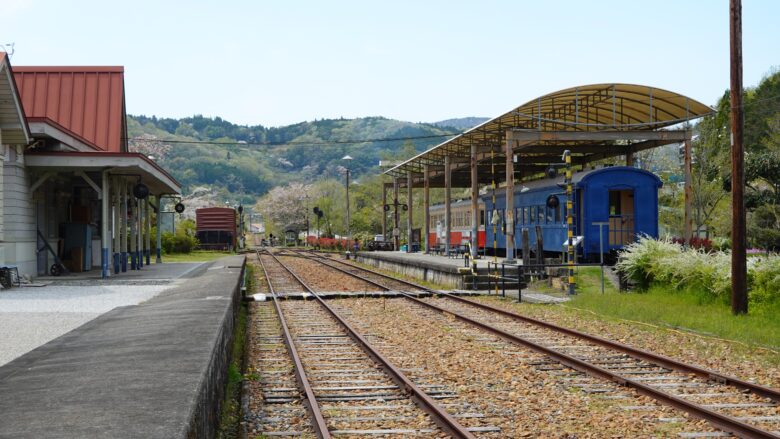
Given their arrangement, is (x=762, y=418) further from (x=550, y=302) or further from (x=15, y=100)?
(x=15, y=100)

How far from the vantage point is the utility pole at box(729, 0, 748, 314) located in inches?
566

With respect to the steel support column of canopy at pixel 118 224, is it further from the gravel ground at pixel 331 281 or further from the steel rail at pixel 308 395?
the steel rail at pixel 308 395

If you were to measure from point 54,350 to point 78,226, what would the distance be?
64.4 feet

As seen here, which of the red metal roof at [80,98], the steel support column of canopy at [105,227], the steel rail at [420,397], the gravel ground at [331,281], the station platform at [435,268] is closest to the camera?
the steel rail at [420,397]

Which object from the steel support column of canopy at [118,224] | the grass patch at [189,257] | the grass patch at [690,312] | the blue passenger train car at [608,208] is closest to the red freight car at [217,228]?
the grass patch at [189,257]

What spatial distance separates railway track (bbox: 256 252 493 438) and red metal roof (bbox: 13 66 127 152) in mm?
18185

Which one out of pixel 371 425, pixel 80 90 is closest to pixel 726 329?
pixel 371 425

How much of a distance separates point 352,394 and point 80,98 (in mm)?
24704

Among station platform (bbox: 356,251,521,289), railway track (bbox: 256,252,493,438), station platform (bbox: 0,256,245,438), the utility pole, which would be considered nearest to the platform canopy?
station platform (bbox: 356,251,521,289)

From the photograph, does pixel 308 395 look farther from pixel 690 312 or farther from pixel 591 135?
pixel 591 135

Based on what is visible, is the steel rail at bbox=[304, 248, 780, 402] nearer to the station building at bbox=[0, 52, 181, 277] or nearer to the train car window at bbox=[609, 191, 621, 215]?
the train car window at bbox=[609, 191, 621, 215]

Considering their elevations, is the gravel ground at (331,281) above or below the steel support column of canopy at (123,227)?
below

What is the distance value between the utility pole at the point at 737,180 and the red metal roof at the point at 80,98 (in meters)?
21.1

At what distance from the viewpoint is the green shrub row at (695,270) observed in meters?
14.9
